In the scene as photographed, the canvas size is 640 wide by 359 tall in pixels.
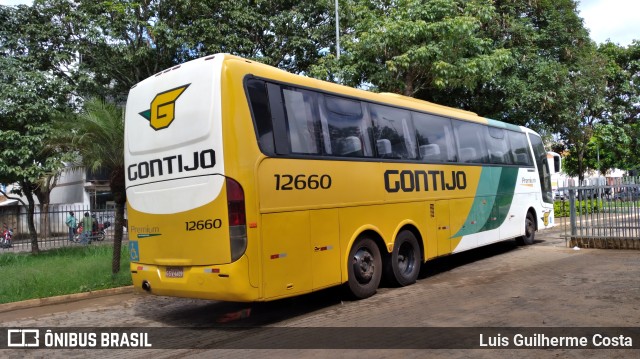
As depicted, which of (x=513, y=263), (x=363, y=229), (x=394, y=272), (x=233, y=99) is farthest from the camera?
(x=513, y=263)

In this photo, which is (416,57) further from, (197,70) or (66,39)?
(66,39)

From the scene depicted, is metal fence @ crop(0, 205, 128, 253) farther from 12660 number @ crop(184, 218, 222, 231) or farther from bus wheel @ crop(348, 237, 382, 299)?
12660 number @ crop(184, 218, 222, 231)

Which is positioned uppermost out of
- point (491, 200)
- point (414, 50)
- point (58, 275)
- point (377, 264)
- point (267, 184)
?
point (414, 50)

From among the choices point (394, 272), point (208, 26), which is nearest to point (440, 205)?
point (394, 272)

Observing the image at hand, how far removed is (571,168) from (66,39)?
146ft

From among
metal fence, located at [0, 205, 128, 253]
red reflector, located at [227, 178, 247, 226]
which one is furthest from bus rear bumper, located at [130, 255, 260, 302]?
metal fence, located at [0, 205, 128, 253]

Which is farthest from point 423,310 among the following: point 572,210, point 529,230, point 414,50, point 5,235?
point 5,235

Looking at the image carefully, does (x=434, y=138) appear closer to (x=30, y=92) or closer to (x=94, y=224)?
(x=30, y=92)

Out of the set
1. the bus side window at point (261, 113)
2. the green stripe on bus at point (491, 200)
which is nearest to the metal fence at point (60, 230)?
the green stripe on bus at point (491, 200)

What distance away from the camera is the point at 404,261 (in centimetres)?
900

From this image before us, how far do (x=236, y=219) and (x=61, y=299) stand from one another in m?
4.92

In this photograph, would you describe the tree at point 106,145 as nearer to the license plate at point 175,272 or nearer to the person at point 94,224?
the license plate at point 175,272

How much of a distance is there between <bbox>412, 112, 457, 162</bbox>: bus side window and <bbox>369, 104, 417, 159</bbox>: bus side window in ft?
0.80

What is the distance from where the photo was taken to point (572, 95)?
19.4 metres
